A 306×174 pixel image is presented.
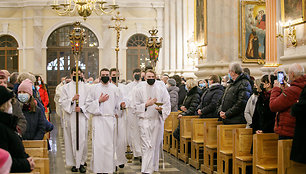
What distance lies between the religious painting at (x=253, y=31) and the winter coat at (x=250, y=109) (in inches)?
265

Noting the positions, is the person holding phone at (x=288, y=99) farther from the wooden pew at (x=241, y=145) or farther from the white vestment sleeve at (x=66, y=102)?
the white vestment sleeve at (x=66, y=102)

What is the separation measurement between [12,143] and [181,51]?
21357mm

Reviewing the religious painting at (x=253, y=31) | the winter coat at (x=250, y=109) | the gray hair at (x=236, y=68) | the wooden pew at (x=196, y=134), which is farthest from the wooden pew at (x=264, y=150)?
the religious painting at (x=253, y=31)

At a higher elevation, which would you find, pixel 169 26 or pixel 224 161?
pixel 169 26

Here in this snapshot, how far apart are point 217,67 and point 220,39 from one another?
938 millimetres

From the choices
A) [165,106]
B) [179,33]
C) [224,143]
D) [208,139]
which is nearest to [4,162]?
[224,143]

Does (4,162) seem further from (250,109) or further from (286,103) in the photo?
(250,109)

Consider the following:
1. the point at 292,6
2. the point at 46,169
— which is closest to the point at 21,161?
the point at 46,169

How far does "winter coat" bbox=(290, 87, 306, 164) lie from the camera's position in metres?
6.00

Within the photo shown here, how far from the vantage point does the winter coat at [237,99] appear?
8703 millimetres

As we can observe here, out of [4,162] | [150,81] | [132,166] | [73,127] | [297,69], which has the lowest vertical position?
[132,166]

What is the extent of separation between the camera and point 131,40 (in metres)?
28.9

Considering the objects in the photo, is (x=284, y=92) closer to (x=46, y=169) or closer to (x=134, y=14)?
(x=46, y=169)

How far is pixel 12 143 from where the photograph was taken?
4.47 meters
